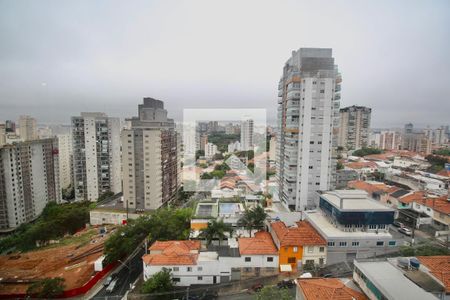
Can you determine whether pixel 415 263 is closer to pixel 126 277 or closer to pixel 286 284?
pixel 286 284

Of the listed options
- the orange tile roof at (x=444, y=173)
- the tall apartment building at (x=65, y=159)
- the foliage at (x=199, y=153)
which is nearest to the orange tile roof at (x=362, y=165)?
the orange tile roof at (x=444, y=173)

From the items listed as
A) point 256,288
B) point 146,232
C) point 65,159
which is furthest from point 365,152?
point 65,159

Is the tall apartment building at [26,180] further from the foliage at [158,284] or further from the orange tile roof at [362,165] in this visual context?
the orange tile roof at [362,165]

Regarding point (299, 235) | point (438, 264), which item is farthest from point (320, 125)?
point (438, 264)

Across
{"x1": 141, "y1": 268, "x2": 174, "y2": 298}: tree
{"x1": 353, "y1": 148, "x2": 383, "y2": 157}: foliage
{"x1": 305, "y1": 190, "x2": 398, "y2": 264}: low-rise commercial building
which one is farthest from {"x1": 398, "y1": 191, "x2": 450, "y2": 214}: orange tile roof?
{"x1": 353, "y1": 148, "x2": 383, "y2": 157}: foliage

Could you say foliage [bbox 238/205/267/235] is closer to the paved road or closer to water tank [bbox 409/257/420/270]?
the paved road
